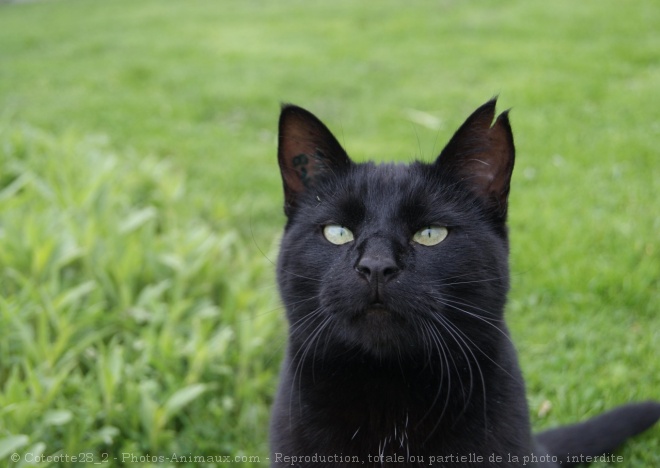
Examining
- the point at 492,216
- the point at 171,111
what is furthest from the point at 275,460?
the point at 171,111

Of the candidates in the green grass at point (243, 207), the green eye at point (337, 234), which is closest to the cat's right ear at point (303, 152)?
the green eye at point (337, 234)

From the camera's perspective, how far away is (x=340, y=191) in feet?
6.48

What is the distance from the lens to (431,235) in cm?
185

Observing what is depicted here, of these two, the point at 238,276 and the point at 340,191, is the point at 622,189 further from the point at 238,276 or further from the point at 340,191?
the point at 340,191

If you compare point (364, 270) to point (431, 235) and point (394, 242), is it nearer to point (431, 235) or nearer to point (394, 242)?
point (394, 242)

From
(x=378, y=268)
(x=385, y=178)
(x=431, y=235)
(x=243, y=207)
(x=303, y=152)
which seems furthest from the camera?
(x=243, y=207)

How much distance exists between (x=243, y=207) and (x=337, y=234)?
2.77 metres

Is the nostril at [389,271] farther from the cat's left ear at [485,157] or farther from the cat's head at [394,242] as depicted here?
the cat's left ear at [485,157]

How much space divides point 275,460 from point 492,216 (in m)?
0.96

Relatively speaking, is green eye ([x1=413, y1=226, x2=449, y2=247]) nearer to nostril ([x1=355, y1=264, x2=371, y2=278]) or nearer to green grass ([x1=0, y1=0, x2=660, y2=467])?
nostril ([x1=355, y1=264, x2=371, y2=278])

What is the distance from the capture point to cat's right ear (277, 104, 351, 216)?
2016 mm

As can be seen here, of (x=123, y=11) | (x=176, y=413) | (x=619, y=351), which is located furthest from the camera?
(x=123, y=11)

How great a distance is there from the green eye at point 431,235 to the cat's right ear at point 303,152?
0.36m

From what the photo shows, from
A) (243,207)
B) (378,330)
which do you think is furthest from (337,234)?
(243,207)
